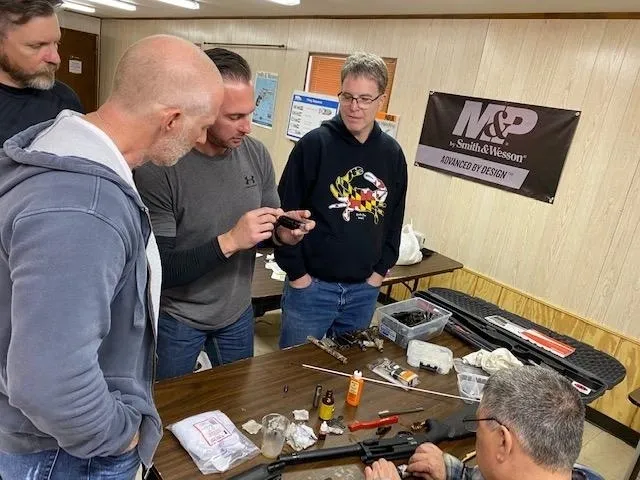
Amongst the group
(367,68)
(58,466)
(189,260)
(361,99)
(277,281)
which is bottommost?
(277,281)

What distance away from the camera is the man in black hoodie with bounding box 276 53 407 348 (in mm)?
1726

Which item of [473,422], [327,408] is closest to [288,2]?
[327,408]

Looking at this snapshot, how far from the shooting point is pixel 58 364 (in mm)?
628

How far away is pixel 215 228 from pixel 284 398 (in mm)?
545

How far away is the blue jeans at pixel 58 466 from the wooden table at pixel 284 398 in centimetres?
16

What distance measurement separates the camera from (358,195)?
1.80 meters

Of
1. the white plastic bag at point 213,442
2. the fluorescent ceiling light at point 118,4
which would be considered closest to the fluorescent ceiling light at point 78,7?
the fluorescent ceiling light at point 118,4

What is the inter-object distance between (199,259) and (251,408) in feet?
1.44

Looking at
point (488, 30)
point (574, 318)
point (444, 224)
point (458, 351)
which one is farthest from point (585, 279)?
point (488, 30)

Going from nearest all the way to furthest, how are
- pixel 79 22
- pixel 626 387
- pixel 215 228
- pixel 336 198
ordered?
pixel 215 228
pixel 336 198
pixel 626 387
pixel 79 22

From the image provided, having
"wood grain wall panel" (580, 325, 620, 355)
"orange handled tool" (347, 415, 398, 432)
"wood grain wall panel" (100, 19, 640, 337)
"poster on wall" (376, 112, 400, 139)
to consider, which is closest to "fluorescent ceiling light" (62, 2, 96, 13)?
"wood grain wall panel" (100, 19, 640, 337)

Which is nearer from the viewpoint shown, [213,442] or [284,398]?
[213,442]

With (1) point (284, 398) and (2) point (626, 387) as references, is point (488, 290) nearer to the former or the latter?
(2) point (626, 387)

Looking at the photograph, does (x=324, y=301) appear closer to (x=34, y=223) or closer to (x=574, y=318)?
(x=34, y=223)
